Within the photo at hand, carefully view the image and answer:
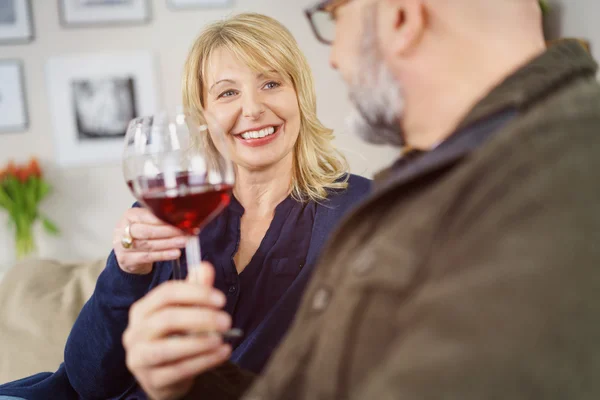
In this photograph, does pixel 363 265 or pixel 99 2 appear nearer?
pixel 363 265

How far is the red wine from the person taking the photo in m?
0.71

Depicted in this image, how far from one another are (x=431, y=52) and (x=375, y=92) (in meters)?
0.09

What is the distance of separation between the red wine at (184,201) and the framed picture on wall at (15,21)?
2.56 m

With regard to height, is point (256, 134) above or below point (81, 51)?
below

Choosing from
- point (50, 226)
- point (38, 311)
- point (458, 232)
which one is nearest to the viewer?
point (458, 232)

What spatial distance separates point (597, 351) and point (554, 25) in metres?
2.66

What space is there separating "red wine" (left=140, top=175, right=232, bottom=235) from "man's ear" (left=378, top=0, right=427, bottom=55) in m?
0.30

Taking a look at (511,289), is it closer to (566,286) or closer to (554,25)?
(566,286)

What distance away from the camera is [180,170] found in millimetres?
747

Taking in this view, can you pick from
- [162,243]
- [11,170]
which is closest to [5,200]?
[11,170]

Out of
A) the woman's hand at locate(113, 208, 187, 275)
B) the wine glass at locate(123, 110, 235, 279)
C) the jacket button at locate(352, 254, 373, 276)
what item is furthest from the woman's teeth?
the jacket button at locate(352, 254, 373, 276)

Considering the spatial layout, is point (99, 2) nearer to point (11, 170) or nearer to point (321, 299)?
point (11, 170)

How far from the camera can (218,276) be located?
4.03 feet

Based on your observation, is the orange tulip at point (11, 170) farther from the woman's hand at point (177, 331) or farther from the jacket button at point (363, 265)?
the jacket button at point (363, 265)
